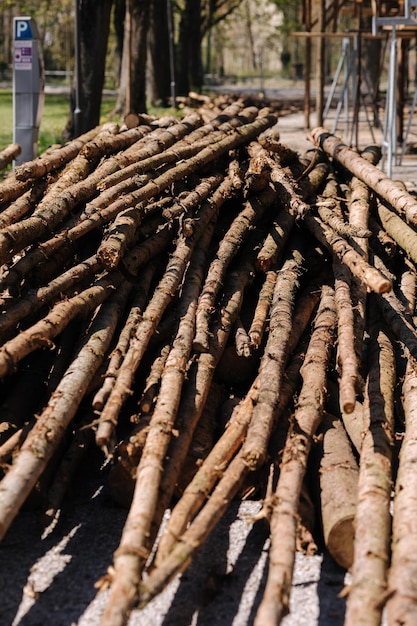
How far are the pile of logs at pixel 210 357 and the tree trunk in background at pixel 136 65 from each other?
11.4 metres

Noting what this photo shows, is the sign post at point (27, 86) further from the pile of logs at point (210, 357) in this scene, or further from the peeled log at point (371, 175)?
the pile of logs at point (210, 357)

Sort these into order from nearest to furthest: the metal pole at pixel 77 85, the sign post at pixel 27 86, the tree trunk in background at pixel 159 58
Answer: the sign post at pixel 27 86 < the metal pole at pixel 77 85 < the tree trunk in background at pixel 159 58

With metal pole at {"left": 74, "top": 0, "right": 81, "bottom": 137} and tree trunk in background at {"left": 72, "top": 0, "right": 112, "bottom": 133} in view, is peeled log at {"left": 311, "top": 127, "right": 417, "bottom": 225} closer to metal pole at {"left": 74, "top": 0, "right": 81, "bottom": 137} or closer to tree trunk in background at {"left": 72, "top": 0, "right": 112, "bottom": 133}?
metal pole at {"left": 74, "top": 0, "right": 81, "bottom": 137}

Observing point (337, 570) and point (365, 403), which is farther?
point (365, 403)

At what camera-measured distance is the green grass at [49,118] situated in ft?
65.3

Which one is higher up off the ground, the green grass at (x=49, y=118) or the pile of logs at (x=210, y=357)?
the green grass at (x=49, y=118)

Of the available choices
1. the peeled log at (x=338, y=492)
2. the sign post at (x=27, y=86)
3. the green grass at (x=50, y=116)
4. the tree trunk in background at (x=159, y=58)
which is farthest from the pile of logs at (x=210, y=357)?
the tree trunk in background at (x=159, y=58)

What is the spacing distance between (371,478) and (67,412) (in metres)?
1.64

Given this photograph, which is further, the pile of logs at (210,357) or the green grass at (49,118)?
the green grass at (49,118)

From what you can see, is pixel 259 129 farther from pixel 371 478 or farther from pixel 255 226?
pixel 371 478

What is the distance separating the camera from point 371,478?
14.8ft

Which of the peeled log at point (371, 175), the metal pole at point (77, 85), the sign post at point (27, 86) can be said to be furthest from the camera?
the metal pole at point (77, 85)

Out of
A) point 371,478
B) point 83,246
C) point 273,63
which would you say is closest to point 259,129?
point 83,246

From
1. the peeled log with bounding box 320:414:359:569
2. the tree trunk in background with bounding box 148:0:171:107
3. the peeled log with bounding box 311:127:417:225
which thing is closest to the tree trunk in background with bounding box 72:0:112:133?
the peeled log with bounding box 311:127:417:225
